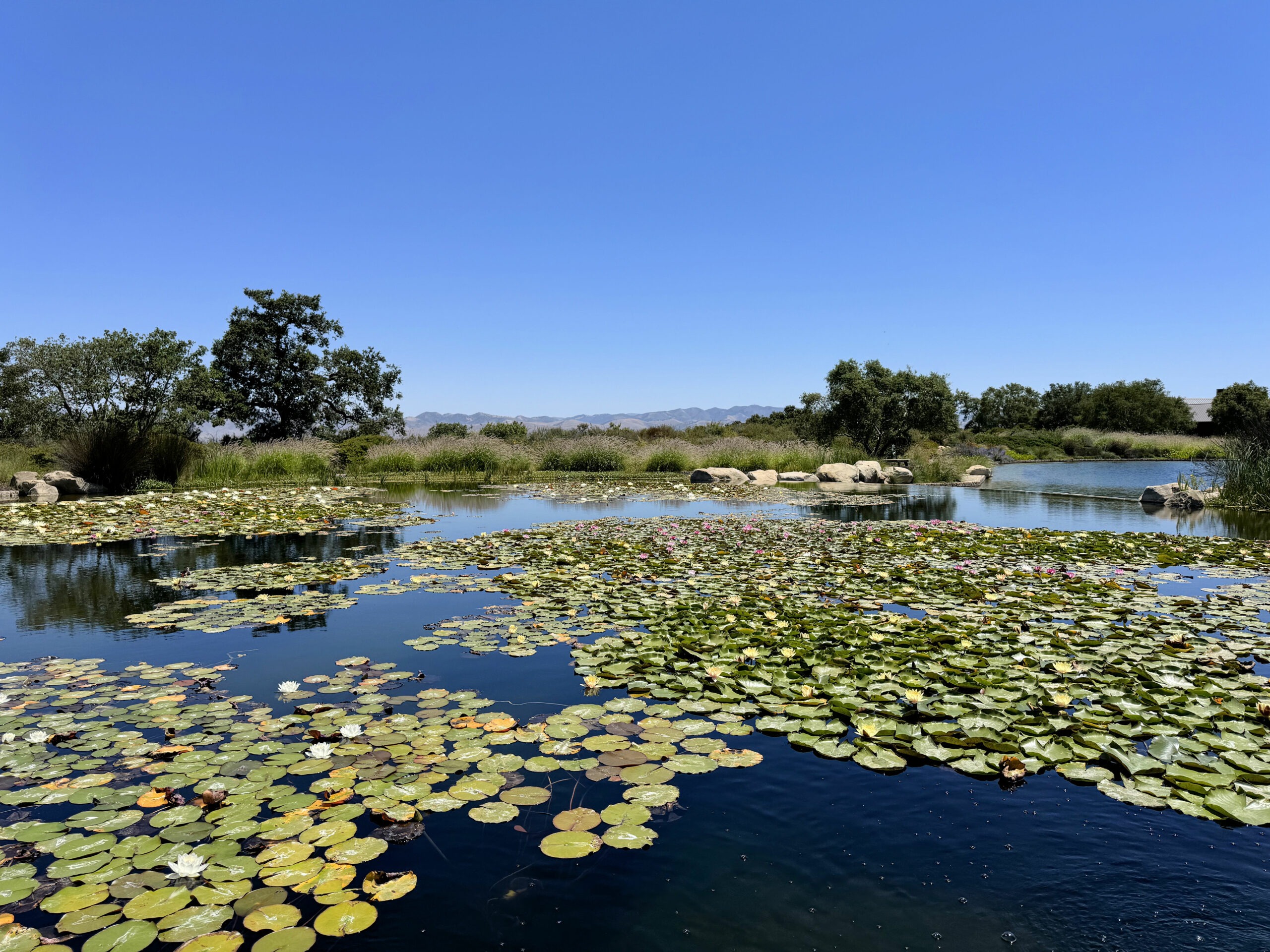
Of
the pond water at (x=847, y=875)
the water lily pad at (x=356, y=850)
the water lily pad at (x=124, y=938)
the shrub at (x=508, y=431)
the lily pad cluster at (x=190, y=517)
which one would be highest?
the shrub at (x=508, y=431)

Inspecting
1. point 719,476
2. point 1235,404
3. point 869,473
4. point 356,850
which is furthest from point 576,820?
point 1235,404

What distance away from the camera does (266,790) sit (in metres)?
2.62

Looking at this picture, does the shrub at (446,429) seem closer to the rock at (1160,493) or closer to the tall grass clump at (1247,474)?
the rock at (1160,493)

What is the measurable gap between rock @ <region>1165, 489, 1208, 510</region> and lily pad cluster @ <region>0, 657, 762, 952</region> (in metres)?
16.2

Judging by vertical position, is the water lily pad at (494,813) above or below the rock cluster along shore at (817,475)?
below

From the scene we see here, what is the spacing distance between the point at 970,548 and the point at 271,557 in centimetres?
871

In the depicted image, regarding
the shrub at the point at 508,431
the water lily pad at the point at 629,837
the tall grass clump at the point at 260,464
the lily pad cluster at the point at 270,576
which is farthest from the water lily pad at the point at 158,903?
the shrub at the point at 508,431

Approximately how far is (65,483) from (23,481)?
2.99 feet

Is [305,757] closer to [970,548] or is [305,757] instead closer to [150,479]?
[970,548]

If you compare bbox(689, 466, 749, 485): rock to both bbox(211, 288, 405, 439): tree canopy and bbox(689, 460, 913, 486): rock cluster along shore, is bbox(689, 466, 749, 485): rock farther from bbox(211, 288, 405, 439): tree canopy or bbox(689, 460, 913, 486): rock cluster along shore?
bbox(211, 288, 405, 439): tree canopy

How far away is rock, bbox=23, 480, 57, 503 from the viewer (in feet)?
47.2

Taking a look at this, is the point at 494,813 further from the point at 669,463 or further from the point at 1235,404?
the point at 1235,404

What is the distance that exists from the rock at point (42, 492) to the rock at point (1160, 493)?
24.2 meters

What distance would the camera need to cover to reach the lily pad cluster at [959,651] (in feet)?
9.61
